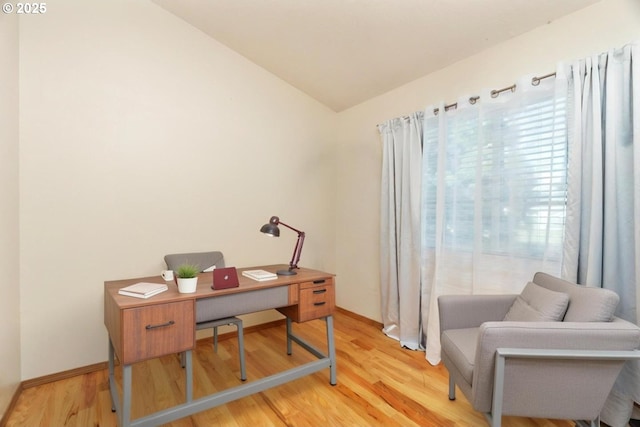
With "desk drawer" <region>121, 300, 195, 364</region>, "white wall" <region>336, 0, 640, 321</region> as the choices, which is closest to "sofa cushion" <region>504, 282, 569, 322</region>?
"white wall" <region>336, 0, 640, 321</region>

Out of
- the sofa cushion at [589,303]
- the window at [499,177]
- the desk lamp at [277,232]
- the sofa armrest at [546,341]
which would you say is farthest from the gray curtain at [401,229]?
the sofa armrest at [546,341]

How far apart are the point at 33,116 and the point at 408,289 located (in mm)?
3108

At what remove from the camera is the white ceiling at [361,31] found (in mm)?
1974

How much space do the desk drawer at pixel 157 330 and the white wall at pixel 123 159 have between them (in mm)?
1123

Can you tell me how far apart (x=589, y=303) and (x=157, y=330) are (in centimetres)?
208

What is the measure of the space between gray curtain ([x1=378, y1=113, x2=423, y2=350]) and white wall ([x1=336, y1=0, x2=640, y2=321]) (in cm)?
18

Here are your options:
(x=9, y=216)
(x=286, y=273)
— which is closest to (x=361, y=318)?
(x=286, y=273)

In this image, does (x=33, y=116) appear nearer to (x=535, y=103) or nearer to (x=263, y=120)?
(x=263, y=120)

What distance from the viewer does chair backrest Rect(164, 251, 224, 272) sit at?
94.8 inches

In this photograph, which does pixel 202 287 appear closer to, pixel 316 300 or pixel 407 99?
pixel 316 300

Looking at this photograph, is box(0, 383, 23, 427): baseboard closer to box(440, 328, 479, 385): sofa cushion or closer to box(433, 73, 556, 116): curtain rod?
box(440, 328, 479, 385): sofa cushion

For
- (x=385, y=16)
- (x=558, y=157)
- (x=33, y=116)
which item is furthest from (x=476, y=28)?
(x=33, y=116)

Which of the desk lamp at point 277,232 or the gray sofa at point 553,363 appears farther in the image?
the desk lamp at point 277,232

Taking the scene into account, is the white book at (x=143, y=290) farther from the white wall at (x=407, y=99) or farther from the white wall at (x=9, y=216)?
the white wall at (x=407, y=99)
